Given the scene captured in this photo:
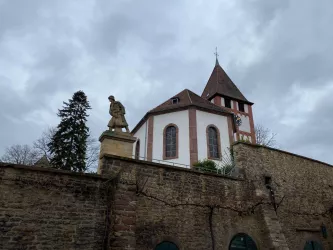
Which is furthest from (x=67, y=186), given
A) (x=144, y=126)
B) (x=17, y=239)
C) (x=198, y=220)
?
(x=144, y=126)

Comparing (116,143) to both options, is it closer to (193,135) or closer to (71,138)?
(193,135)

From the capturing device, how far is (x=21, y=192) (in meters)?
7.83

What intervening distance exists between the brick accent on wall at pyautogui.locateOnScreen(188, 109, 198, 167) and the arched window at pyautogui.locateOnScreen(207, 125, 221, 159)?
1.09 metres

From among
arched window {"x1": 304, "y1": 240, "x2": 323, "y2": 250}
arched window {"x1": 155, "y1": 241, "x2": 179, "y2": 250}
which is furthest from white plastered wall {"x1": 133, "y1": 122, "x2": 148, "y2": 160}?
arched window {"x1": 155, "y1": 241, "x2": 179, "y2": 250}

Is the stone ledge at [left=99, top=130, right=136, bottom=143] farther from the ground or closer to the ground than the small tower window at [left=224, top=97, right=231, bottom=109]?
closer to the ground

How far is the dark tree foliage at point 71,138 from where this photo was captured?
20.9m

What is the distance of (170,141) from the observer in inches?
838

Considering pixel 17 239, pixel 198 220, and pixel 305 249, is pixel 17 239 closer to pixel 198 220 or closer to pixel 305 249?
pixel 198 220

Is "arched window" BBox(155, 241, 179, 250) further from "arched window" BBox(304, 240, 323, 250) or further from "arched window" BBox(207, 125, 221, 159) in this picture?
"arched window" BBox(207, 125, 221, 159)

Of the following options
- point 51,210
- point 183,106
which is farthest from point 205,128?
point 51,210

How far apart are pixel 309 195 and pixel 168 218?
772cm

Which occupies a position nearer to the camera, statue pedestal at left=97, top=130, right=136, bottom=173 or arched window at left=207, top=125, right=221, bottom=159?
statue pedestal at left=97, top=130, right=136, bottom=173

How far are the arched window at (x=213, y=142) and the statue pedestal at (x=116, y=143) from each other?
428 inches

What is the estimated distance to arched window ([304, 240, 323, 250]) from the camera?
A: 39.9 ft
